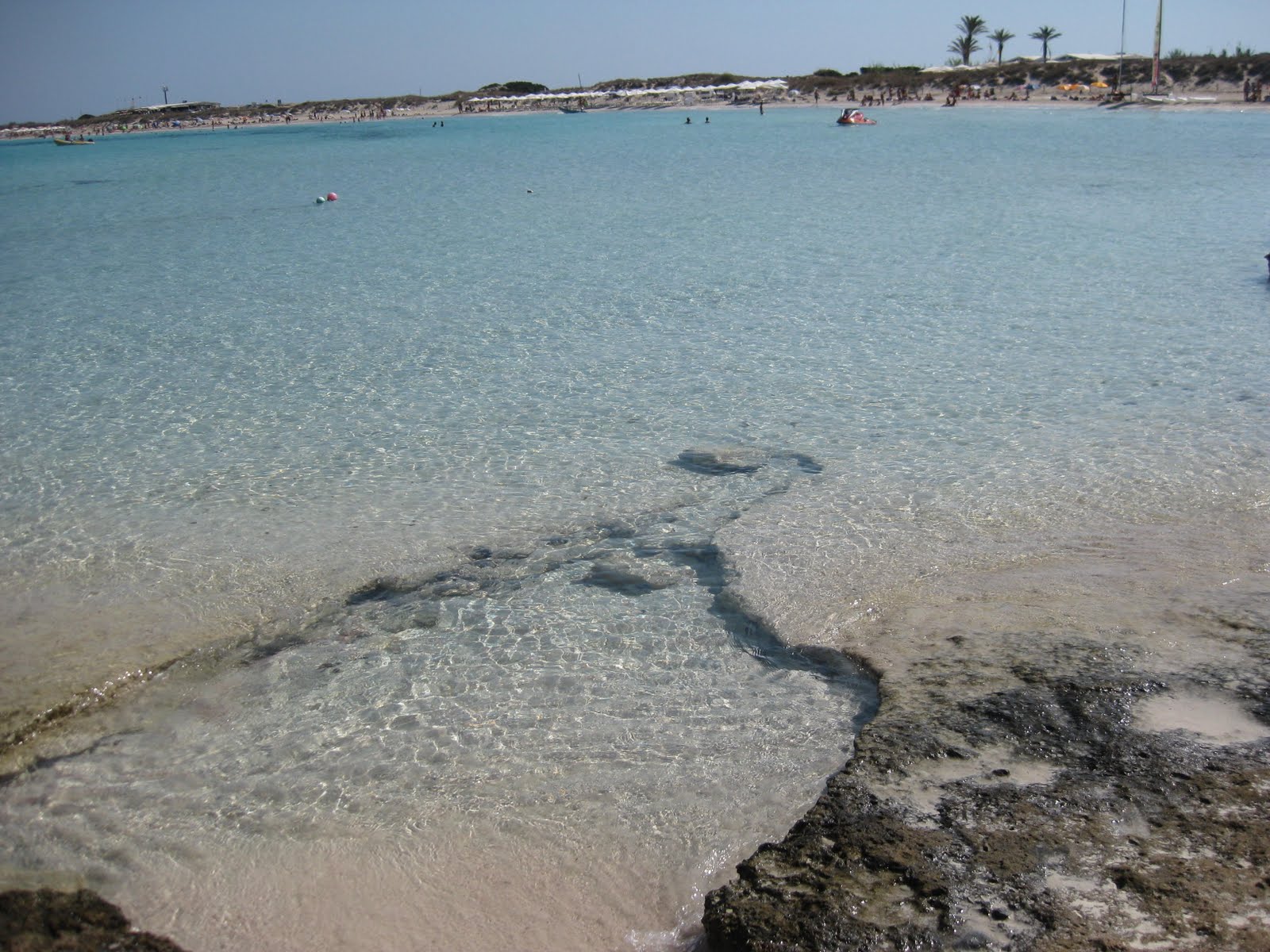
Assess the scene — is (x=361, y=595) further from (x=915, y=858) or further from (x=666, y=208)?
(x=666, y=208)

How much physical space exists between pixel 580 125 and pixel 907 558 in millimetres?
74073

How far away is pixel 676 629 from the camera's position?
194 inches

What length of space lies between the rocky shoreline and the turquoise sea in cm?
29

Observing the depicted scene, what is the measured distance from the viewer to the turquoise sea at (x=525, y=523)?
11.7 ft

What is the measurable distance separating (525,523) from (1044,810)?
12.0 ft

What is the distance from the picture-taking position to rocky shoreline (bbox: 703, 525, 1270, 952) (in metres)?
2.76

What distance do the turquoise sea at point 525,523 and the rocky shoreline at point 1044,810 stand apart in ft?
0.96

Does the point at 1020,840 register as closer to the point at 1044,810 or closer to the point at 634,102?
the point at 1044,810

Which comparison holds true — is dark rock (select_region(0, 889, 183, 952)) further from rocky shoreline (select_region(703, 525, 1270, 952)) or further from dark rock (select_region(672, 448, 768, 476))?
dark rock (select_region(672, 448, 768, 476))

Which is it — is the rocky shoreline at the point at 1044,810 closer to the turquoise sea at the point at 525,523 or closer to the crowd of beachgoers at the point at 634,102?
the turquoise sea at the point at 525,523

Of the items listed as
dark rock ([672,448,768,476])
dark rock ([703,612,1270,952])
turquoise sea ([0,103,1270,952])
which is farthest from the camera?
dark rock ([672,448,768,476])

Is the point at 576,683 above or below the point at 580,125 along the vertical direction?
below

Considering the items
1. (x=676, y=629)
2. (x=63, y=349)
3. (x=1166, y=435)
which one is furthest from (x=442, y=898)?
(x=63, y=349)

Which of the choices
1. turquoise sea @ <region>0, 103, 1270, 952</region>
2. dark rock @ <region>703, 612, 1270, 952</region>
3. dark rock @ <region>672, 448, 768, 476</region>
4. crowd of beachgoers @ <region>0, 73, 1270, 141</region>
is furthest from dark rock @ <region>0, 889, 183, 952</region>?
crowd of beachgoers @ <region>0, 73, 1270, 141</region>
